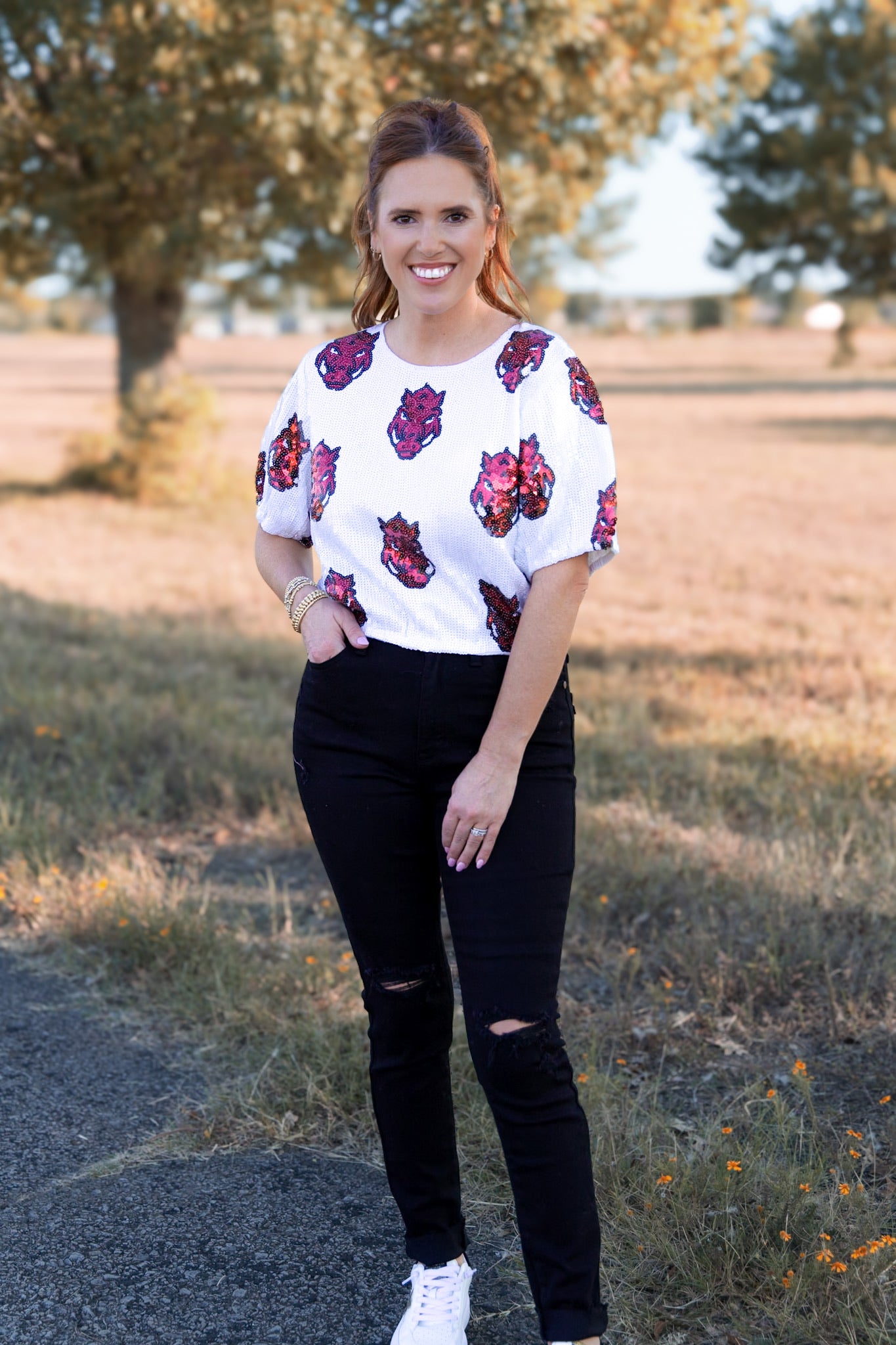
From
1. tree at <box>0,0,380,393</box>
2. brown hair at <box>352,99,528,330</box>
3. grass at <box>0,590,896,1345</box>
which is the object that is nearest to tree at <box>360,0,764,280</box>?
tree at <box>0,0,380,393</box>

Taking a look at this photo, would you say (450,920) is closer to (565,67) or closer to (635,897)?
(635,897)

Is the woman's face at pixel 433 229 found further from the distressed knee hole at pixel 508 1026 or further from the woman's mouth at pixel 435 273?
the distressed knee hole at pixel 508 1026

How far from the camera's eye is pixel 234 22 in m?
10.9

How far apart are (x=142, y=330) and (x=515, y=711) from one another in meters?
14.6

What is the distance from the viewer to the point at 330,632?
2.39 m

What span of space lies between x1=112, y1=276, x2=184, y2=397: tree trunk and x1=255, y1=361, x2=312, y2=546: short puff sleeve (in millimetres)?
13831

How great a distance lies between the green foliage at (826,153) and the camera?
122 ft

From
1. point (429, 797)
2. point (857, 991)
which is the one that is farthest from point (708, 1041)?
point (429, 797)

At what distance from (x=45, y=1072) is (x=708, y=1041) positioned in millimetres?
1741

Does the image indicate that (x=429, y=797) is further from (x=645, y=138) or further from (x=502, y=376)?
(x=645, y=138)

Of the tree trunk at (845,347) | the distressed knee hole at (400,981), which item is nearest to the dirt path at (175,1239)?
the distressed knee hole at (400,981)

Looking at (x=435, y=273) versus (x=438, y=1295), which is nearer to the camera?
(x=435, y=273)

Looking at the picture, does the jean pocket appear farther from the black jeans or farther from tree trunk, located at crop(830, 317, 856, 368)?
tree trunk, located at crop(830, 317, 856, 368)

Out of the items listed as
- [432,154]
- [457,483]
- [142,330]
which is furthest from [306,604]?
[142,330]
